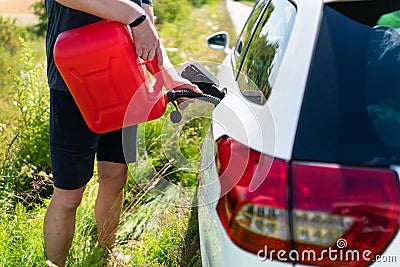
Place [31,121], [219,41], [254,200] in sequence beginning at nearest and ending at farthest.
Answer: [254,200] → [219,41] → [31,121]

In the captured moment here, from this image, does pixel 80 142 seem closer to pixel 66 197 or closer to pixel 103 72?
pixel 66 197

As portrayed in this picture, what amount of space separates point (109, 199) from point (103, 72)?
861mm

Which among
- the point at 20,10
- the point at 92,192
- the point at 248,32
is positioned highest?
the point at 248,32

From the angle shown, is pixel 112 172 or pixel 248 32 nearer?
pixel 112 172

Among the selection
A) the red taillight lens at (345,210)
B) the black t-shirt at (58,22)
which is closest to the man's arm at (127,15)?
the black t-shirt at (58,22)

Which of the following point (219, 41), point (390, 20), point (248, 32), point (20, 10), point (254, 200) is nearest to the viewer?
point (254, 200)

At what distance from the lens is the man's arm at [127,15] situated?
7.13 feet

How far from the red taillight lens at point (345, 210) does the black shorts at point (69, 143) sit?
1204 millimetres

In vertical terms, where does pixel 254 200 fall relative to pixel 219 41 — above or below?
above

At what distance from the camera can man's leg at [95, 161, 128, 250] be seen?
280cm

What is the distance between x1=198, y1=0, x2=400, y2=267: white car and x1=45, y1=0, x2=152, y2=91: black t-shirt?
2.87 ft

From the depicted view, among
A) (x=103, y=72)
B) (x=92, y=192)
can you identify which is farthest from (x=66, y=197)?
(x=92, y=192)

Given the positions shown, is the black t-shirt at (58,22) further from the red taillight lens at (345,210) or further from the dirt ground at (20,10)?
the dirt ground at (20,10)

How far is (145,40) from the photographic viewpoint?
2.25 metres
